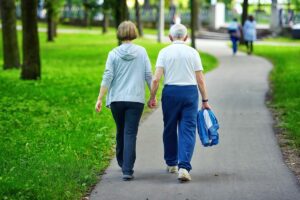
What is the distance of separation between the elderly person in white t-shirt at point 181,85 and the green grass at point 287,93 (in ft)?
8.19

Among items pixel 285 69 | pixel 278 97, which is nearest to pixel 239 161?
pixel 278 97

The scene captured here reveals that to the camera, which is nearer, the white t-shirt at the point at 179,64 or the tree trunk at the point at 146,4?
the white t-shirt at the point at 179,64

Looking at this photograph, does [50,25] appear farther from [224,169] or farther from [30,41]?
[224,169]

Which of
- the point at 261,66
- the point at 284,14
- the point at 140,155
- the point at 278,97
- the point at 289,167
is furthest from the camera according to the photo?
the point at 284,14

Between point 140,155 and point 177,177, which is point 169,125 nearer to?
point 177,177

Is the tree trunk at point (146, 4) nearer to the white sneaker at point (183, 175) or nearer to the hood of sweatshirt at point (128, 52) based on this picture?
the hood of sweatshirt at point (128, 52)

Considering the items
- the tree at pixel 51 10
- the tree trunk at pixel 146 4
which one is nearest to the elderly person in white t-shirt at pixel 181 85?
the tree at pixel 51 10

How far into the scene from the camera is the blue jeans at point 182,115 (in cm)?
855

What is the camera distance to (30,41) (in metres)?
20.8

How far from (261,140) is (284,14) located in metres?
45.9

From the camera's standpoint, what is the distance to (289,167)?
30.5ft

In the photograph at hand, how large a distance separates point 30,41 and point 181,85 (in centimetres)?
1284

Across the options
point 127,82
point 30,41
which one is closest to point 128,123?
point 127,82

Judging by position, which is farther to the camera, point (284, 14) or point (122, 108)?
point (284, 14)
